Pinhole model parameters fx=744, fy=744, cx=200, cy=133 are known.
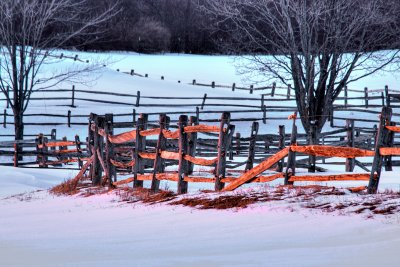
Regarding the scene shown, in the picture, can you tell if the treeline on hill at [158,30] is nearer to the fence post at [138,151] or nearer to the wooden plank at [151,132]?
the fence post at [138,151]

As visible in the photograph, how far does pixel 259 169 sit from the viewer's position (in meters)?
11.0

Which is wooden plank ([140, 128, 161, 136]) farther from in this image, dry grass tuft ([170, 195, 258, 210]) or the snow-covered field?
dry grass tuft ([170, 195, 258, 210])

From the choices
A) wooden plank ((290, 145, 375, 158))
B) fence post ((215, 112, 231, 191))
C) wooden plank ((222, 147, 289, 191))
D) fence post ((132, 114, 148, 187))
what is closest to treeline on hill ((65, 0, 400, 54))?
fence post ((132, 114, 148, 187))

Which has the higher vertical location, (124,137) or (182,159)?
(124,137)

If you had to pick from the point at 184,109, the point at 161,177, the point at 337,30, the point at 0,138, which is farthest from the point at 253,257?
the point at 184,109

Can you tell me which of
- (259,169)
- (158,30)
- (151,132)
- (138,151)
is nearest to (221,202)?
(259,169)

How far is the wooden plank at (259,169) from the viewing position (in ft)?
35.5

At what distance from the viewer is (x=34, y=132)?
112 feet

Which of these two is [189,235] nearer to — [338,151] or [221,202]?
[221,202]

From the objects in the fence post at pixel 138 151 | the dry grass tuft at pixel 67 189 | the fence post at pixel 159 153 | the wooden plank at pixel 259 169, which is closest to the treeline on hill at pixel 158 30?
the dry grass tuft at pixel 67 189

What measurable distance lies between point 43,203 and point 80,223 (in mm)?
3236

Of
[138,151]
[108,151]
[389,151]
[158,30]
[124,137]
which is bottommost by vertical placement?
[108,151]

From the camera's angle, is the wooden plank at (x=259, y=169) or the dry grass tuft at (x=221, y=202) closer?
the dry grass tuft at (x=221, y=202)

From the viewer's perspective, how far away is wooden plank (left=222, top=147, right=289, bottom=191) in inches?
426
